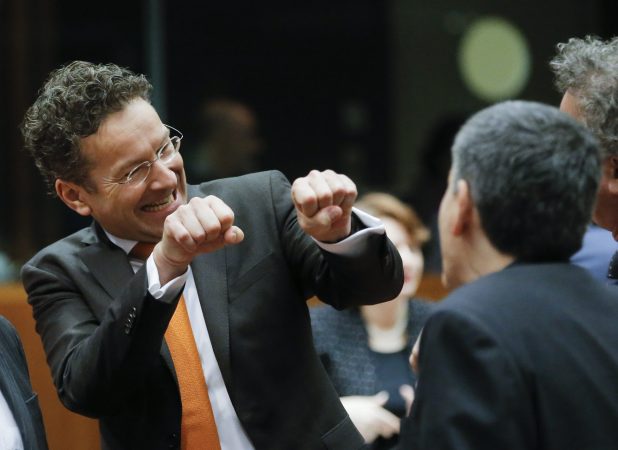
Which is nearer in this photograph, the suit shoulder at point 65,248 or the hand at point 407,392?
the suit shoulder at point 65,248

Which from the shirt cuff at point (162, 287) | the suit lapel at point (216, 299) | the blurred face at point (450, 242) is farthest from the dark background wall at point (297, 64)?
the blurred face at point (450, 242)

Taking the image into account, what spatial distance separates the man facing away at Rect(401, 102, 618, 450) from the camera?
1591 mm

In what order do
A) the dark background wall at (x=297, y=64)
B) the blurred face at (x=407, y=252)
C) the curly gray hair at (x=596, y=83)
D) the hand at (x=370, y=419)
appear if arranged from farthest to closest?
the dark background wall at (x=297, y=64) → the blurred face at (x=407, y=252) → the hand at (x=370, y=419) → the curly gray hair at (x=596, y=83)

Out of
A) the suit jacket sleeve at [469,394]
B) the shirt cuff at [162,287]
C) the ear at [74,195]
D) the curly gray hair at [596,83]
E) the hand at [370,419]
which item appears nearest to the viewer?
the suit jacket sleeve at [469,394]

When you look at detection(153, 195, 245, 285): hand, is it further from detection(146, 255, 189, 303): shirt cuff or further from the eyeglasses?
the eyeglasses

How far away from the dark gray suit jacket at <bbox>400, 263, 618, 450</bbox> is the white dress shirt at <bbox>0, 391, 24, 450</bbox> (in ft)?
3.41

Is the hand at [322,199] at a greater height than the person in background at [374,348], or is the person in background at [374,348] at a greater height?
the hand at [322,199]

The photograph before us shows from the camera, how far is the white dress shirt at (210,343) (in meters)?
2.19

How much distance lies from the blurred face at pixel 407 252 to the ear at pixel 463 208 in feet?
7.30

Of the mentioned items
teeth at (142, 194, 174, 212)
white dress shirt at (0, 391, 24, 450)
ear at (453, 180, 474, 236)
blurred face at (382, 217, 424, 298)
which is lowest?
blurred face at (382, 217, 424, 298)

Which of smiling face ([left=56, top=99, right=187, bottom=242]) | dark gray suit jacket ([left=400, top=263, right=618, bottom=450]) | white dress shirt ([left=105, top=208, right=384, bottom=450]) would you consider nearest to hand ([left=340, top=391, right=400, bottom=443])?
white dress shirt ([left=105, top=208, right=384, bottom=450])

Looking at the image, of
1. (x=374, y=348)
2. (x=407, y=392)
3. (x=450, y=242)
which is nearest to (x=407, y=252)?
(x=374, y=348)

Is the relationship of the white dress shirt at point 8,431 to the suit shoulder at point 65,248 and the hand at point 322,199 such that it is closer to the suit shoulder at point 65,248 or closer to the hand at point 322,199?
the suit shoulder at point 65,248

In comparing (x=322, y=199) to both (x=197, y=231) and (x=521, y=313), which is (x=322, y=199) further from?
(x=521, y=313)
